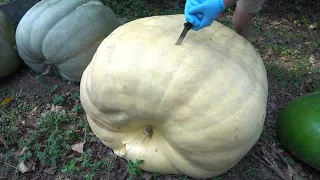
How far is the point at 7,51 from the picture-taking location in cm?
280

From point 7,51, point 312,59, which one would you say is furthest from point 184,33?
point 312,59

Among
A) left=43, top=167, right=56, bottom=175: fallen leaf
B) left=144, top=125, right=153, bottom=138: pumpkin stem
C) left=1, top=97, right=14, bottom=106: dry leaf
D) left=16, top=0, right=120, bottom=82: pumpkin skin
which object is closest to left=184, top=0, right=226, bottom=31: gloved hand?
left=144, top=125, right=153, bottom=138: pumpkin stem

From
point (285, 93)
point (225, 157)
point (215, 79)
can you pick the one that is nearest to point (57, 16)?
point (215, 79)

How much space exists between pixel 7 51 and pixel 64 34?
2.13 ft

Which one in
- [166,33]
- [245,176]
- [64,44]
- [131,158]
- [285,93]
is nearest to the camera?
[166,33]

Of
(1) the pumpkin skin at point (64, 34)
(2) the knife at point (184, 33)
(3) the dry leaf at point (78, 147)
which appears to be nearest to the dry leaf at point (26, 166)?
(3) the dry leaf at point (78, 147)

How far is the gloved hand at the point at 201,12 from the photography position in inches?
69.0

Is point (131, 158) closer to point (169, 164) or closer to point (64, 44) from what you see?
point (169, 164)

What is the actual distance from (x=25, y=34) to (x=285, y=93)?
2149mm

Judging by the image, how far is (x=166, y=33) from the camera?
1774mm

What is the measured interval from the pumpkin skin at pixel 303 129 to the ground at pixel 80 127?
0.13 m

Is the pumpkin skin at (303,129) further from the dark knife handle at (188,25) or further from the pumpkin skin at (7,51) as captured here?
the pumpkin skin at (7,51)

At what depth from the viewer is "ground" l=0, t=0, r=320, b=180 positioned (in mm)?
2092

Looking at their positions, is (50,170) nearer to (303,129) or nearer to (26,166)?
(26,166)
